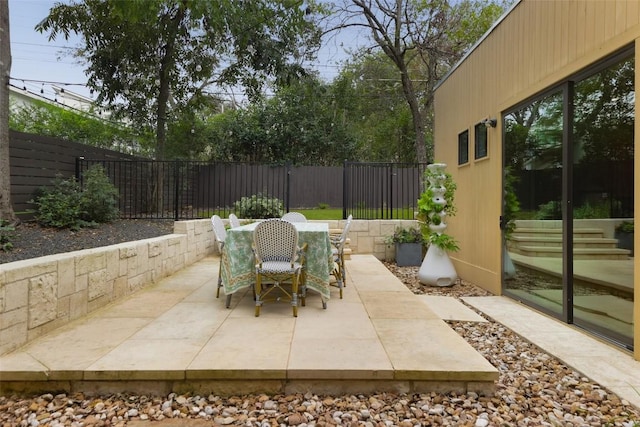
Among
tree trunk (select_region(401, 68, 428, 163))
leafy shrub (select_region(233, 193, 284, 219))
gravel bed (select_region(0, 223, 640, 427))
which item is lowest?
gravel bed (select_region(0, 223, 640, 427))

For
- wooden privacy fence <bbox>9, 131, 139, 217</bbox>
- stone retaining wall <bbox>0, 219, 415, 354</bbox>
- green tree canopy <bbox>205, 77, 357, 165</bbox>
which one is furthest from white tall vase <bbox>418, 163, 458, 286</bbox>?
green tree canopy <bbox>205, 77, 357, 165</bbox>

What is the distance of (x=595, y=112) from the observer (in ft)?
10.9

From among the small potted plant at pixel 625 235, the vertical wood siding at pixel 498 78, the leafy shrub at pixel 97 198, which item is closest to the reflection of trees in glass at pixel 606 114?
the vertical wood siding at pixel 498 78

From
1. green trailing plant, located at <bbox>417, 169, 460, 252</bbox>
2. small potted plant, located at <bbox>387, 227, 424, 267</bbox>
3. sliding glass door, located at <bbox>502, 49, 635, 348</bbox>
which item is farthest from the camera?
small potted plant, located at <bbox>387, 227, 424, 267</bbox>

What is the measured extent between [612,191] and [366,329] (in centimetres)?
226

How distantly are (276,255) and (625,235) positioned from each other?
111 inches

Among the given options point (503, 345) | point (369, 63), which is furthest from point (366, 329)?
point (369, 63)

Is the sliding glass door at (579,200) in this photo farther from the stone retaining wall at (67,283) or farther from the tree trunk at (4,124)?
the tree trunk at (4,124)

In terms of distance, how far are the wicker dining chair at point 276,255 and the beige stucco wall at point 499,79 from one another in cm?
258

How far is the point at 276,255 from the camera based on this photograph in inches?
141

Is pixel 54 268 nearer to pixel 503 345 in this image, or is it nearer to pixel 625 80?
pixel 503 345

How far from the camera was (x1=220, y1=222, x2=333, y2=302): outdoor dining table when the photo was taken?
Result: 363cm

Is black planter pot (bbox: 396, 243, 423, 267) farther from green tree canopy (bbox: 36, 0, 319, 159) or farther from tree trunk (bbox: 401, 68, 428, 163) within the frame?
green tree canopy (bbox: 36, 0, 319, 159)

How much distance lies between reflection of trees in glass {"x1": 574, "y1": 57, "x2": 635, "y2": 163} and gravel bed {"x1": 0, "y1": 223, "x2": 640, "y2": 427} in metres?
1.87
